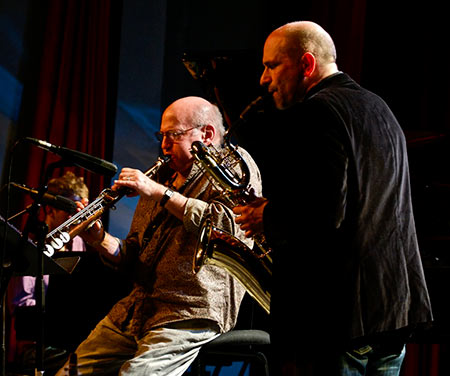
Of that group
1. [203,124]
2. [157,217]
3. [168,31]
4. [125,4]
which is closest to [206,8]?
[168,31]

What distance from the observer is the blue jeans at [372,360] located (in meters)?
1.96

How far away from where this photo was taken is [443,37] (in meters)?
4.85

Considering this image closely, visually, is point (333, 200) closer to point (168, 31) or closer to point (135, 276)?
point (135, 276)

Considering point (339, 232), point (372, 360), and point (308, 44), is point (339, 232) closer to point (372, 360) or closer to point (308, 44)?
point (372, 360)

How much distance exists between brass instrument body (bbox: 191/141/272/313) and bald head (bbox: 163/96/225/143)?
0.23 m

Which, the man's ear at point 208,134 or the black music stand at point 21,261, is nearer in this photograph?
the black music stand at point 21,261

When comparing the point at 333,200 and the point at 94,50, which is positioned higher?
the point at 94,50

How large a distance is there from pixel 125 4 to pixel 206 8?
810 mm

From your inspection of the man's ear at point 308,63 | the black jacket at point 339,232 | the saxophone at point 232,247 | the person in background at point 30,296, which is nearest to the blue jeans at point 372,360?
the black jacket at point 339,232

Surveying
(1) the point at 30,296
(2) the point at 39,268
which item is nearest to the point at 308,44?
(2) the point at 39,268

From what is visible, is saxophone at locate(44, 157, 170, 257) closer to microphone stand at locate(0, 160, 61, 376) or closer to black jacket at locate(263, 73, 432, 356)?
microphone stand at locate(0, 160, 61, 376)

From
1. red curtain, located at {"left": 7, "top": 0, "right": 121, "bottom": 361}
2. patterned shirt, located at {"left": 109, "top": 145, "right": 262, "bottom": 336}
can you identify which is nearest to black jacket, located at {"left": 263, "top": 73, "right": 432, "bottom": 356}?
patterned shirt, located at {"left": 109, "top": 145, "right": 262, "bottom": 336}

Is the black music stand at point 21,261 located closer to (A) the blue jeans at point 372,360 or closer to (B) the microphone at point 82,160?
(B) the microphone at point 82,160

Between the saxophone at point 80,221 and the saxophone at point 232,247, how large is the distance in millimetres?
356
